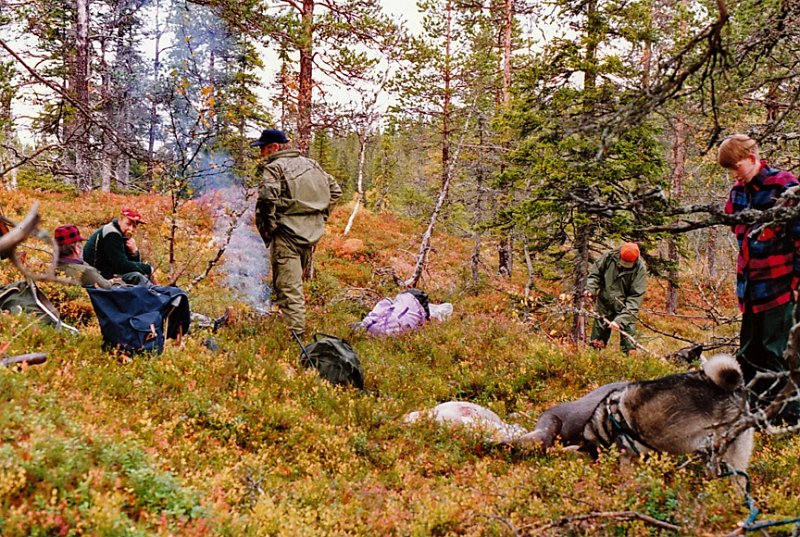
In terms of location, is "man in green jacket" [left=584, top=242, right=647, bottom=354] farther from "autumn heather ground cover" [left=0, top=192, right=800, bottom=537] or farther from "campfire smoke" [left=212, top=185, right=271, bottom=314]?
"campfire smoke" [left=212, top=185, right=271, bottom=314]

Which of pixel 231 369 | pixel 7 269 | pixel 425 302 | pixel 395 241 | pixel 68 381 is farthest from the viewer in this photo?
pixel 395 241

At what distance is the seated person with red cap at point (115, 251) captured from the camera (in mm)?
7145

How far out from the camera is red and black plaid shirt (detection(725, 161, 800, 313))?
4.24 metres

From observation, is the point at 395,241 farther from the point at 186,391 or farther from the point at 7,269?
the point at 186,391

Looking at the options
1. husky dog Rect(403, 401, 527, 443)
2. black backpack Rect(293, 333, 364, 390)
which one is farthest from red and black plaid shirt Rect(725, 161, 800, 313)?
black backpack Rect(293, 333, 364, 390)

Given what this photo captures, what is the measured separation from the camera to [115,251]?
716 cm

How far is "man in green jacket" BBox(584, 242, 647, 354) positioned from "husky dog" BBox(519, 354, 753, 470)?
4.00m

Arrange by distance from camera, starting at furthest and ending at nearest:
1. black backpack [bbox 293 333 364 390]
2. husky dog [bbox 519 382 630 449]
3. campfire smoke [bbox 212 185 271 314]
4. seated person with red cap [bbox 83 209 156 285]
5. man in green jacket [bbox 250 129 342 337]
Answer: campfire smoke [bbox 212 185 271 314]
man in green jacket [bbox 250 129 342 337]
seated person with red cap [bbox 83 209 156 285]
black backpack [bbox 293 333 364 390]
husky dog [bbox 519 382 630 449]

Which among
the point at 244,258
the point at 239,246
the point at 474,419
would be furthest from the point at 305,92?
the point at 474,419

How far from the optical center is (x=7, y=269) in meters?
8.27

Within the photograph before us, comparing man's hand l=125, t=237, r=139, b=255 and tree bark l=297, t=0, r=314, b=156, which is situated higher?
tree bark l=297, t=0, r=314, b=156

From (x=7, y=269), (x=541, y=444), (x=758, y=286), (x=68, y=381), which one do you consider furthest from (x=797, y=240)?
(x=7, y=269)

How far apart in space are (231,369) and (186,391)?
0.78 m

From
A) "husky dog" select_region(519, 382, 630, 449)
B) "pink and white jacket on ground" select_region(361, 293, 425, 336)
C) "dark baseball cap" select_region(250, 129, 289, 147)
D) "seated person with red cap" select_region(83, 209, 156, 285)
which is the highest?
"dark baseball cap" select_region(250, 129, 289, 147)
